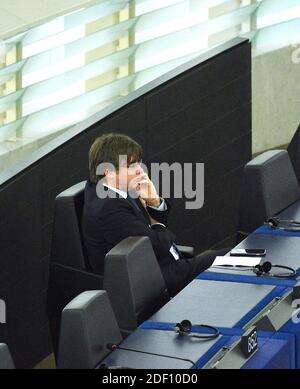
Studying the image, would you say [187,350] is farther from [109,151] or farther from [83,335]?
[109,151]

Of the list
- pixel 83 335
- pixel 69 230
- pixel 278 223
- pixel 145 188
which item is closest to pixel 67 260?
pixel 69 230

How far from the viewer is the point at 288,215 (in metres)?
6.19

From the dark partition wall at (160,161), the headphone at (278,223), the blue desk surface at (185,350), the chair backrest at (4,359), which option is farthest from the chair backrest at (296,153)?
the chair backrest at (4,359)

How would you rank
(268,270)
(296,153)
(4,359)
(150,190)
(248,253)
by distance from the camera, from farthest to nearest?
(296,153), (150,190), (248,253), (268,270), (4,359)

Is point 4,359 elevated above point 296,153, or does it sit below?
below

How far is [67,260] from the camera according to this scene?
5879 mm

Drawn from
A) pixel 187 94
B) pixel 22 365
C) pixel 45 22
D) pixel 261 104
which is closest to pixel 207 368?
pixel 22 365

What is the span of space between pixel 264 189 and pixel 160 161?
84cm

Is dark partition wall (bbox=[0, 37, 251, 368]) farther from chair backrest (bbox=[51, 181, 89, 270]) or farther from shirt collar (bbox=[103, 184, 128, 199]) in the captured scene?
shirt collar (bbox=[103, 184, 128, 199])

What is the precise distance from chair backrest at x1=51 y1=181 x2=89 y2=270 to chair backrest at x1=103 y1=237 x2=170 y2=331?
2.22 ft

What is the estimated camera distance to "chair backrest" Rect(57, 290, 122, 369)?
14.5ft
